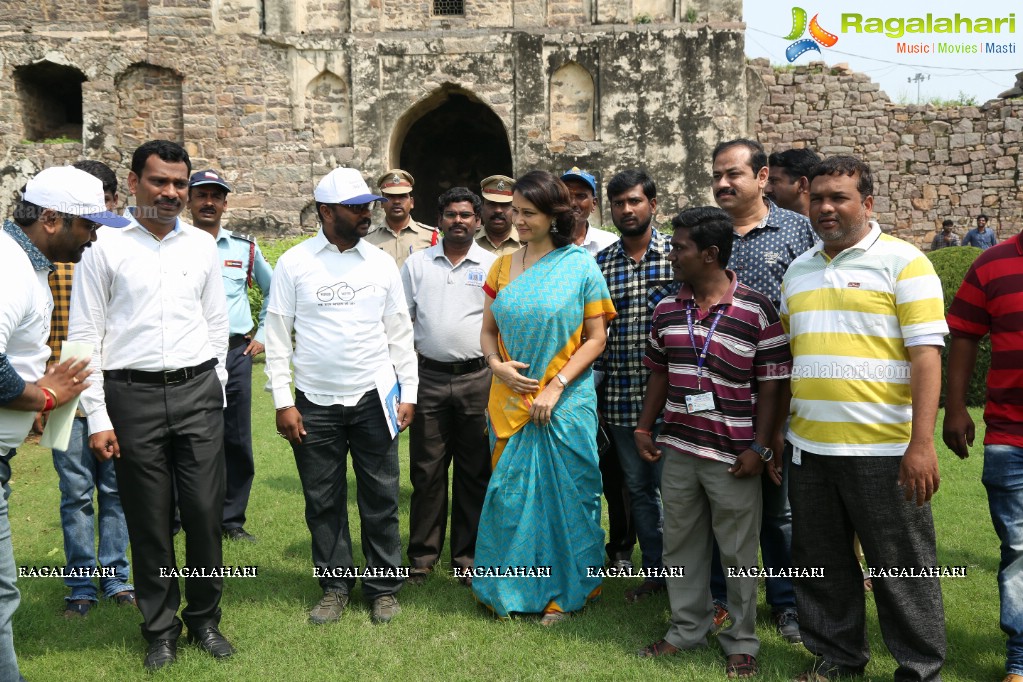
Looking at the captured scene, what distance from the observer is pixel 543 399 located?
3.82 m

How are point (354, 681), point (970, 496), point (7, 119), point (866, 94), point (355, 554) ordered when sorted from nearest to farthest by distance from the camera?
point (354, 681)
point (355, 554)
point (970, 496)
point (7, 119)
point (866, 94)

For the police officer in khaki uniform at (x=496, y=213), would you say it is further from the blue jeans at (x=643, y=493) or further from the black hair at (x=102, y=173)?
the black hair at (x=102, y=173)

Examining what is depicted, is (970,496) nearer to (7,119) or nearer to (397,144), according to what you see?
(397,144)

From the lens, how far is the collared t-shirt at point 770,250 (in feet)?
12.4

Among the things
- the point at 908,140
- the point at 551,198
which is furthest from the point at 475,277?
the point at 908,140

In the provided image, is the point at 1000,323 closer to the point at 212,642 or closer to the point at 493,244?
the point at 493,244

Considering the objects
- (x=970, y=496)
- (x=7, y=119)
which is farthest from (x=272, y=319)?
(x=7, y=119)

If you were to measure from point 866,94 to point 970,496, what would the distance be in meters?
12.4

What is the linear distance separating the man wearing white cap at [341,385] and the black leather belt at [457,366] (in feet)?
1.48

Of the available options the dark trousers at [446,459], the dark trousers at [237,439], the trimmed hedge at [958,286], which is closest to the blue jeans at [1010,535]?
the dark trousers at [446,459]

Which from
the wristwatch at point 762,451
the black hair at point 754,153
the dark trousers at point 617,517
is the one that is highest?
the black hair at point 754,153

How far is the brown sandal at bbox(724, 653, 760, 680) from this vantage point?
326 cm

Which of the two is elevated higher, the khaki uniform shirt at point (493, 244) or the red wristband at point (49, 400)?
the khaki uniform shirt at point (493, 244)

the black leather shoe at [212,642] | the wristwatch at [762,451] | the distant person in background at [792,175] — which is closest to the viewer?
the wristwatch at [762,451]
